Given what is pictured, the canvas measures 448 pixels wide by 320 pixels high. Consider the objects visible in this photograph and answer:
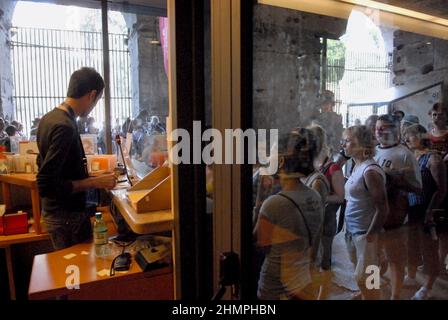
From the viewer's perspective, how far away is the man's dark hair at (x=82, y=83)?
1972mm

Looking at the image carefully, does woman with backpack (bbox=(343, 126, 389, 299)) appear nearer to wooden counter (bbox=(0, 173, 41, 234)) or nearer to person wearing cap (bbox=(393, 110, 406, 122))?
person wearing cap (bbox=(393, 110, 406, 122))

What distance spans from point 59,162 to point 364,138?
151 cm

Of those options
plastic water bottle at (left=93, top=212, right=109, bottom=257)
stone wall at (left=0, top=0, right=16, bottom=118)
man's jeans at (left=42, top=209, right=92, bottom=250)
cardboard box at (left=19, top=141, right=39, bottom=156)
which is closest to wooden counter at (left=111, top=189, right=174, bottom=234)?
plastic water bottle at (left=93, top=212, right=109, bottom=257)

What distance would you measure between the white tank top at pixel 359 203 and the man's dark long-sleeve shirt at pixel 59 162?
144 centimetres

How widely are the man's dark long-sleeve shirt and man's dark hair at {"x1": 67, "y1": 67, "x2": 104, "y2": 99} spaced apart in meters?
0.15

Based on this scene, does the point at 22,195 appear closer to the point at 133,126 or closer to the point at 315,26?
the point at 133,126

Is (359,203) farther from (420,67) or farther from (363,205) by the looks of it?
(420,67)

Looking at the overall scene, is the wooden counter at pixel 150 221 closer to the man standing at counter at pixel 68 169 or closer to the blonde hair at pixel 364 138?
the man standing at counter at pixel 68 169

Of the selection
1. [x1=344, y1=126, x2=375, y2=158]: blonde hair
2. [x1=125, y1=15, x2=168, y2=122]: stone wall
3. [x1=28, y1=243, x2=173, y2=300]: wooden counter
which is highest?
[x1=125, y1=15, x2=168, y2=122]: stone wall

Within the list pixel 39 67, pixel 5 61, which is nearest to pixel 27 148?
pixel 5 61

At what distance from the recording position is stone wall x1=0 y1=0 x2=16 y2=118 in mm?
5238

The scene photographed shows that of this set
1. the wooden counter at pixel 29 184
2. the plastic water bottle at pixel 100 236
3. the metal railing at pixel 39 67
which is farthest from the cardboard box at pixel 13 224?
the metal railing at pixel 39 67

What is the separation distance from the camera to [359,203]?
895mm
